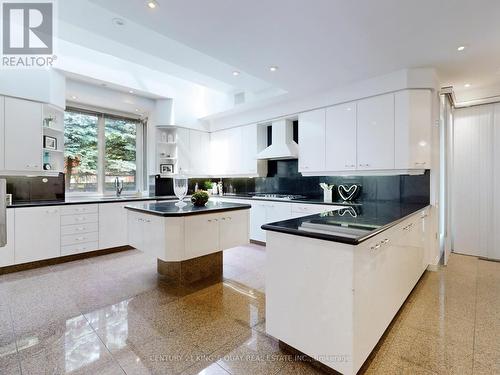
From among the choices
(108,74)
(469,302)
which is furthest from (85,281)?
(469,302)

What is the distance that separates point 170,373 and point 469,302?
105 inches

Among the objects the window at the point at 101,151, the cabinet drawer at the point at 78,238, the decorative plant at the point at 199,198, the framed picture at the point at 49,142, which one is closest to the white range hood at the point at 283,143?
the decorative plant at the point at 199,198

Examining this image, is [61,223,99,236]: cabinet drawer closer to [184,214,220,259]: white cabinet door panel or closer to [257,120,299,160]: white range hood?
[184,214,220,259]: white cabinet door panel

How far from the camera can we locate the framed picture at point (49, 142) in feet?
11.6

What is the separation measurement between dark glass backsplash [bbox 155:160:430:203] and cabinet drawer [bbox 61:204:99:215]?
4.20 ft

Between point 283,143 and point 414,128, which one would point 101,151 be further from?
point 414,128

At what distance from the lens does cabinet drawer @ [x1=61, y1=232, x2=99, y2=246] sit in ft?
A: 11.6

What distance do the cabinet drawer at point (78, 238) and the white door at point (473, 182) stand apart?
5524 mm

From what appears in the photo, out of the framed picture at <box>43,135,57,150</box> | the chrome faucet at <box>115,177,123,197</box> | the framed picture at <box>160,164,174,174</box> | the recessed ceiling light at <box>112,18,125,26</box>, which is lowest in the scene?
the chrome faucet at <box>115,177,123,197</box>

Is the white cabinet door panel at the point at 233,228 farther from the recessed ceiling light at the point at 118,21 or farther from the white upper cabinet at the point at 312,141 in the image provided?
the recessed ceiling light at the point at 118,21

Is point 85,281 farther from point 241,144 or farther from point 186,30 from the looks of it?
point 241,144

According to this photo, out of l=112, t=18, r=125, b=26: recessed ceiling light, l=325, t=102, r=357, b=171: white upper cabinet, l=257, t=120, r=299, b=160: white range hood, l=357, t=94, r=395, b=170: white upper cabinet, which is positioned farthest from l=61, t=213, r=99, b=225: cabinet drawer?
l=357, t=94, r=395, b=170: white upper cabinet

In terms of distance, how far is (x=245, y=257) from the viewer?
374 centimetres

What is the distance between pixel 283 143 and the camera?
4.37m
